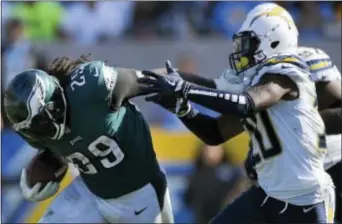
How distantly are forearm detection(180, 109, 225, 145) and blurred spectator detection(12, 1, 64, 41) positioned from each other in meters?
3.91

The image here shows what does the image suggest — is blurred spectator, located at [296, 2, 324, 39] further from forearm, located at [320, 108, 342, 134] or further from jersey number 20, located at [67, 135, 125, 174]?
jersey number 20, located at [67, 135, 125, 174]

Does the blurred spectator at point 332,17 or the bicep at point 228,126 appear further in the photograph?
the blurred spectator at point 332,17

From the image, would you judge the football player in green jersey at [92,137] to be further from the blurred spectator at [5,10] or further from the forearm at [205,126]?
the blurred spectator at [5,10]

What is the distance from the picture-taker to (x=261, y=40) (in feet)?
14.3

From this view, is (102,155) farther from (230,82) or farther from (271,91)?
(271,91)

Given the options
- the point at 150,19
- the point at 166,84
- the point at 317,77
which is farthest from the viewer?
the point at 150,19

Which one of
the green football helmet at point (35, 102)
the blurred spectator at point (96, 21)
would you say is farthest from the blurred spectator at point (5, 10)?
the green football helmet at point (35, 102)

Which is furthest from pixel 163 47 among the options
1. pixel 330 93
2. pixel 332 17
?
pixel 330 93

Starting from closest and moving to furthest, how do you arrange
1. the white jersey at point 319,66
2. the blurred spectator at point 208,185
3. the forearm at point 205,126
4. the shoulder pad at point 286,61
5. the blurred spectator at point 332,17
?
the shoulder pad at point 286,61 < the forearm at point 205,126 < the white jersey at point 319,66 < the blurred spectator at point 208,185 < the blurred spectator at point 332,17

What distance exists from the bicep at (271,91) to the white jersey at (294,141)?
0.9 inches

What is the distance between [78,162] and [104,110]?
0.31m

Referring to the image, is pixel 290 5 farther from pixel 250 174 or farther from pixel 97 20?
pixel 250 174

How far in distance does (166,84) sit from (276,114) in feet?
1.82

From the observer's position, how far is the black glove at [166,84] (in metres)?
3.87
